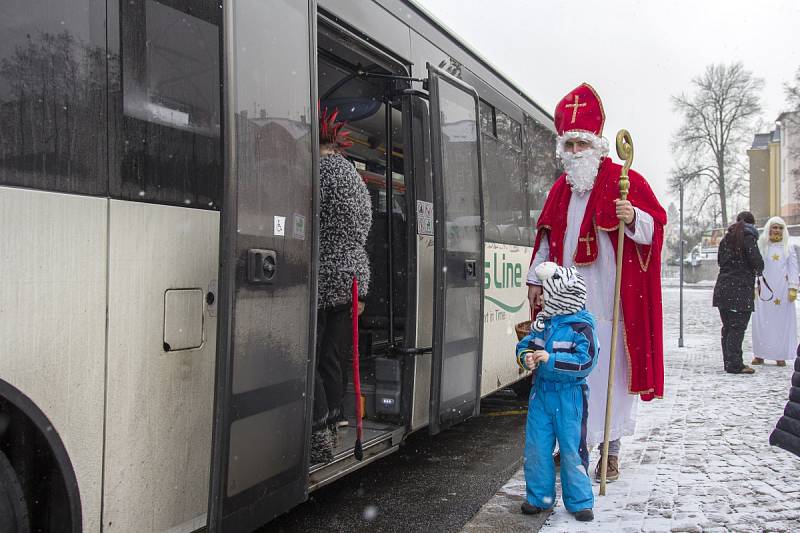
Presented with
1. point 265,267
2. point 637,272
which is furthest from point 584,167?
point 265,267

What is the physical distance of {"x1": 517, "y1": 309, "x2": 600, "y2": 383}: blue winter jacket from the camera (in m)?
3.93

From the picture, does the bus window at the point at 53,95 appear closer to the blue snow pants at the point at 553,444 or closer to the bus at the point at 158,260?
the bus at the point at 158,260

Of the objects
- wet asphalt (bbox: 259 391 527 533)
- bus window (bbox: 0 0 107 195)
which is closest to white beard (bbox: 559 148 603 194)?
wet asphalt (bbox: 259 391 527 533)

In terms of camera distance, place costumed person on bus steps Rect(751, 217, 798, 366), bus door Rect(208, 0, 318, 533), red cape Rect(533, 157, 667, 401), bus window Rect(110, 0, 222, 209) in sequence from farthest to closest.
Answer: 1. costumed person on bus steps Rect(751, 217, 798, 366)
2. red cape Rect(533, 157, 667, 401)
3. bus door Rect(208, 0, 318, 533)
4. bus window Rect(110, 0, 222, 209)

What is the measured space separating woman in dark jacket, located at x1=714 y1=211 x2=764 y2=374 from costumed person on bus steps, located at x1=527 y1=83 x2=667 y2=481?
538 centimetres

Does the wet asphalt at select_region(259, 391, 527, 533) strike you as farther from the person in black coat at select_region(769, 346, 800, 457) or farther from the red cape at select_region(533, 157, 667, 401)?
the person in black coat at select_region(769, 346, 800, 457)

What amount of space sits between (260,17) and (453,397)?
294 centimetres

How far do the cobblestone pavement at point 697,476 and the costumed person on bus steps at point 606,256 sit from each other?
17.9 inches

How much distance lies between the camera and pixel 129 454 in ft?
8.60

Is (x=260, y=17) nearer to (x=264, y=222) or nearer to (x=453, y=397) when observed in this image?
(x=264, y=222)

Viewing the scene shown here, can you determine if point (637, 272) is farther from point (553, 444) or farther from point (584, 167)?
point (553, 444)

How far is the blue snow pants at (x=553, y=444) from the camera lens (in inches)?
159

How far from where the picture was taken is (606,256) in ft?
15.6

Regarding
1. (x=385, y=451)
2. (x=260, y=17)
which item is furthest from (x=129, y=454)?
(x=385, y=451)
